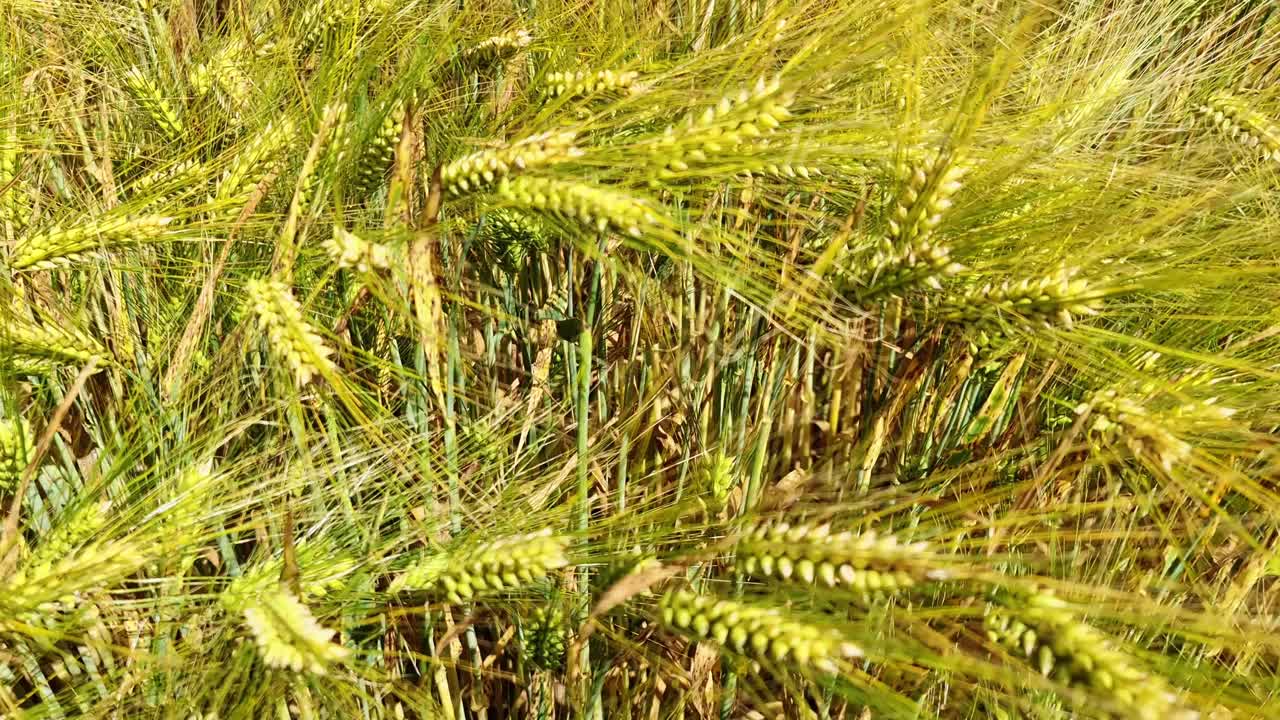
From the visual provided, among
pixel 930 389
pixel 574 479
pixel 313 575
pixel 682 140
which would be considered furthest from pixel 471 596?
pixel 930 389

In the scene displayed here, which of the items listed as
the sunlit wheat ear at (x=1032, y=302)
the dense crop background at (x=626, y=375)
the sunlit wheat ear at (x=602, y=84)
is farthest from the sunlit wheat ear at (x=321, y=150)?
the sunlit wheat ear at (x=1032, y=302)

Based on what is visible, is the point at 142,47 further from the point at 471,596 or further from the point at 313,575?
the point at 471,596

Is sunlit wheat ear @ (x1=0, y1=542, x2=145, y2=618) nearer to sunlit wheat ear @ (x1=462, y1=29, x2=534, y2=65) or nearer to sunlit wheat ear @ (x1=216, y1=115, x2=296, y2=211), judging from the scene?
sunlit wheat ear @ (x1=216, y1=115, x2=296, y2=211)

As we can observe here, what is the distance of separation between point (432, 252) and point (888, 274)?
0.46 m

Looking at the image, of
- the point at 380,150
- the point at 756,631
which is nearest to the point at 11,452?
the point at 380,150

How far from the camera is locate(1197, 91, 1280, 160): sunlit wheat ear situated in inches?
44.9

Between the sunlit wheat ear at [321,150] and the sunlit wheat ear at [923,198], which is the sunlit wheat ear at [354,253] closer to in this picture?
the sunlit wheat ear at [321,150]

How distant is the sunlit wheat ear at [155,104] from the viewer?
115 cm

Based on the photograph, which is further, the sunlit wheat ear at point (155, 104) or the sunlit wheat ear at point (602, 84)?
the sunlit wheat ear at point (155, 104)

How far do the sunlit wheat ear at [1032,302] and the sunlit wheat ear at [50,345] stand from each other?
33.0 inches

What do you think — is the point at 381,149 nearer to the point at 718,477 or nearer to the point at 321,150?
the point at 321,150

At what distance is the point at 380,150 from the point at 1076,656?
29.7 inches

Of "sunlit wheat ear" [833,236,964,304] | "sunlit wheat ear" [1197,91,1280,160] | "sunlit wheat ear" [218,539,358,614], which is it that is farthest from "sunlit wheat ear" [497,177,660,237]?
"sunlit wheat ear" [1197,91,1280,160]

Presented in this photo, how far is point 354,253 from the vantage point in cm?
79
